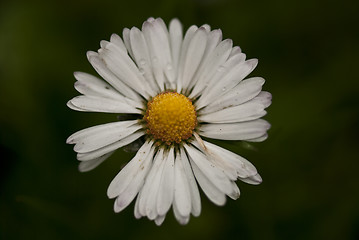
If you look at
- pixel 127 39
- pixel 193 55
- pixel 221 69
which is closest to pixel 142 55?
pixel 127 39

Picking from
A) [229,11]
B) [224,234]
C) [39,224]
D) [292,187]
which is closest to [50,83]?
[39,224]

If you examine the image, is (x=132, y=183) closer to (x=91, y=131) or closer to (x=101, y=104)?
(x=91, y=131)

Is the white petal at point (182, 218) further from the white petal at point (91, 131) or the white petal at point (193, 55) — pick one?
the white petal at point (193, 55)

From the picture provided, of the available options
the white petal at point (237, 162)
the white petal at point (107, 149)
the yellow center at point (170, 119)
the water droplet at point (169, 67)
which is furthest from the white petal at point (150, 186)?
the water droplet at point (169, 67)

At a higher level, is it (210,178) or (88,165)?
(88,165)

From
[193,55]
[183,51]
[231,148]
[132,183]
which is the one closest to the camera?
[132,183]

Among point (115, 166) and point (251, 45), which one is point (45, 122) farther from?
point (251, 45)
